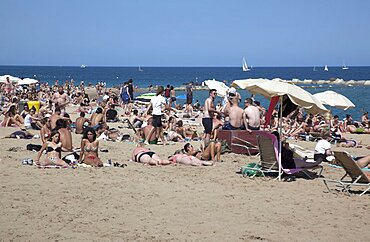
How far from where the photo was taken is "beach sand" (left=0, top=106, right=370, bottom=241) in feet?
18.2

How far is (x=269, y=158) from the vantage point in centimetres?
871

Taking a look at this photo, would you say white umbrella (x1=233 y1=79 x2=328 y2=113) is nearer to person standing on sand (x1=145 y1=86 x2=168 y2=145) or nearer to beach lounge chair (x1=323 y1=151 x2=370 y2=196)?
beach lounge chair (x1=323 y1=151 x2=370 y2=196)

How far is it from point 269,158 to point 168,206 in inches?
104

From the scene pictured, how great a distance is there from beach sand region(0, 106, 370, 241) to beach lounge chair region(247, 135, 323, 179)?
0.26m

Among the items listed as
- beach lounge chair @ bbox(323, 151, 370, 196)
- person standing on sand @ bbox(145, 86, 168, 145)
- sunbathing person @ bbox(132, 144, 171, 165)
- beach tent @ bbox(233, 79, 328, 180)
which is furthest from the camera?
person standing on sand @ bbox(145, 86, 168, 145)

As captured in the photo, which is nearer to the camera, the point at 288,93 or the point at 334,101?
the point at 288,93

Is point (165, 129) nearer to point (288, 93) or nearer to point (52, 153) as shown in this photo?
point (52, 153)

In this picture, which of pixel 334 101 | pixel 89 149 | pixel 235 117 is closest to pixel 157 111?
pixel 235 117

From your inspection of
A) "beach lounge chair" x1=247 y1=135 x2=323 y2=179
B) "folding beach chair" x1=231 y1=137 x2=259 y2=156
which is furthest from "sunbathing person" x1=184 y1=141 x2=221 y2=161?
"beach lounge chair" x1=247 y1=135 x2=323 y2=179

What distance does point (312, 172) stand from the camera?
927 cm

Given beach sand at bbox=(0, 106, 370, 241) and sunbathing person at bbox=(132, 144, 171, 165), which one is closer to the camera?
beach sand at bbox=(0, 106, 370, 241)

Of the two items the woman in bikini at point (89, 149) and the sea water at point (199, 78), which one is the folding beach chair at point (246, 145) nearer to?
the woman in bikini at point (89, 149)

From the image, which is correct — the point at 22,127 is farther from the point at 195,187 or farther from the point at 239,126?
the point at 195,187

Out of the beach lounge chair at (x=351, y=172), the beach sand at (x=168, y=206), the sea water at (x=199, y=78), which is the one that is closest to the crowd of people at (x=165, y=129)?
the beach sand at (x=168, y=206)
